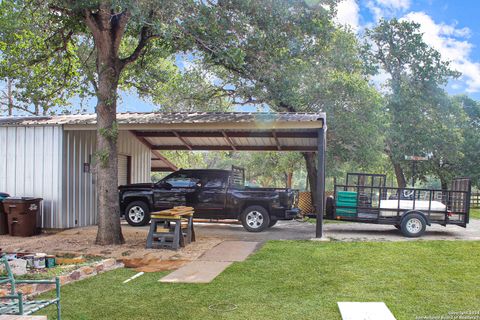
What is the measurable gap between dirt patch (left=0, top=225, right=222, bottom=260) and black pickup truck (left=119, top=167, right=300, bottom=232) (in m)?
1.58

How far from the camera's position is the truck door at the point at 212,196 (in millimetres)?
13891

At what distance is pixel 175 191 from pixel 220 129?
8.81 feet

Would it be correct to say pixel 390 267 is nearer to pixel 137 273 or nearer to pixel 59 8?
pixel 137 273

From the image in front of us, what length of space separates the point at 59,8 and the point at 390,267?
29.9 ft

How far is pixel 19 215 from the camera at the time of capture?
12172 mm

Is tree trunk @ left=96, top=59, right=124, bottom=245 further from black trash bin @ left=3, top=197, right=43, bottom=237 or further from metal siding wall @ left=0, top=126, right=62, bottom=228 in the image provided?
metal siding wall @ left=0, top=126, right=62, bottom=228

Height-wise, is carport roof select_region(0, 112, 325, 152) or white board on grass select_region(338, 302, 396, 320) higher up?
carport roof select_region(0, 112, 325, 152)

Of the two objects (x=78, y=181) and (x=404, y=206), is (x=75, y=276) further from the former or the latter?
(x=404, y=206)

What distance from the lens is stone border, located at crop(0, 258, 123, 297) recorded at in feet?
20.5

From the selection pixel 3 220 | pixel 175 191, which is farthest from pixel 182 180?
pixel 3 220

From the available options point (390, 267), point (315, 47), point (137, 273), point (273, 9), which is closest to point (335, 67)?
point (315, 47)

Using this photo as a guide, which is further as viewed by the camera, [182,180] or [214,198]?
[182,180]

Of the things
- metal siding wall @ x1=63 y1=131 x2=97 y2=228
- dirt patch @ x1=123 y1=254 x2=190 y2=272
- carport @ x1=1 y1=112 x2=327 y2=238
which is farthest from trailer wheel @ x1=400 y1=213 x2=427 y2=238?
metal siding wall @ x1=63 y1=131 x2=97 y2=228

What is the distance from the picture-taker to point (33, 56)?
566 inches
